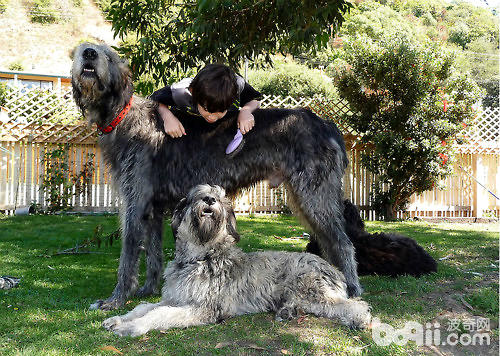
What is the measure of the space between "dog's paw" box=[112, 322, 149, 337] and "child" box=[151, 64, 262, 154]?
1.82m

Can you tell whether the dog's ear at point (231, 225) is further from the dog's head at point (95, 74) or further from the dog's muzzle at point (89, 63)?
the dog's muzzle at point (89, 63)

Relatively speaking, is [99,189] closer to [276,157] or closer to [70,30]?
[276,157]

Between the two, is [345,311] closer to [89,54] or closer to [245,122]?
[245,122]

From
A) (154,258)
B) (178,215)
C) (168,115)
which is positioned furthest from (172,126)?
(154,258)

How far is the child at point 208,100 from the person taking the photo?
13.6ft

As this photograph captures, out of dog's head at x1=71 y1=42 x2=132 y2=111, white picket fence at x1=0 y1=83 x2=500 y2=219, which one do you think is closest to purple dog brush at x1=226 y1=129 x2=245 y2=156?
dog's head at x1=71 y1=42 x2=132 y2=111

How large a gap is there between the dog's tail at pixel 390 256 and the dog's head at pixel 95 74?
10.0 feet

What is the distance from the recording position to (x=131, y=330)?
11.0ft

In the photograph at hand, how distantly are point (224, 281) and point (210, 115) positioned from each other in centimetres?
164

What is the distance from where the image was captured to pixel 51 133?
38.1 feet

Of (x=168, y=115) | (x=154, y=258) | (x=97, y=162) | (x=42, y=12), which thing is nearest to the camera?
(x=168, y=115)

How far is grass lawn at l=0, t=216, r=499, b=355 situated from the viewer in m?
3.06

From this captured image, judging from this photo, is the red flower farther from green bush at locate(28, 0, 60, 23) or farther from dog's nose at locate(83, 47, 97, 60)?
green bush at locate(28, 0, 60, 23)

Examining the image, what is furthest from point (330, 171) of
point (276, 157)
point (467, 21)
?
point (467, 21)
